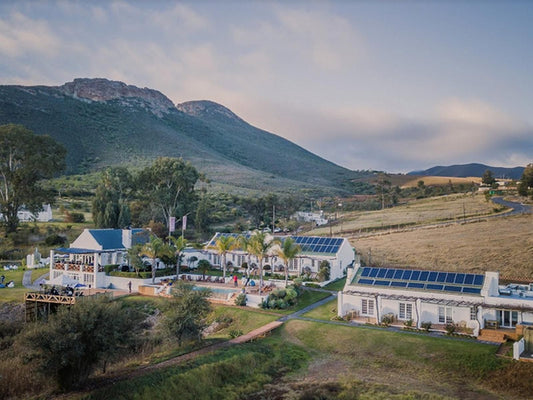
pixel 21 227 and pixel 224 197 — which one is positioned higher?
pixel 224 197

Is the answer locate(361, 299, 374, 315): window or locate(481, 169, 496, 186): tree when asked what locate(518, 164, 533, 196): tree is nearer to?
locate(481, 169, 496, 186): tree

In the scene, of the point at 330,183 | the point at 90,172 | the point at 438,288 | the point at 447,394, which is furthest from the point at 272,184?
the point at 447,394

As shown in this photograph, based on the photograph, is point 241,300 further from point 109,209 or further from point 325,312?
point 109,209

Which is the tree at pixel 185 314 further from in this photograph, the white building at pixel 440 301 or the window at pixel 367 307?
the window at pixel 367 307

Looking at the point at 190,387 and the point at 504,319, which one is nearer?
the point at 190,387

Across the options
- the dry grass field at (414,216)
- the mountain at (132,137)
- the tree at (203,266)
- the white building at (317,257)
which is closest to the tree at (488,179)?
the dry grass field at (414,216)

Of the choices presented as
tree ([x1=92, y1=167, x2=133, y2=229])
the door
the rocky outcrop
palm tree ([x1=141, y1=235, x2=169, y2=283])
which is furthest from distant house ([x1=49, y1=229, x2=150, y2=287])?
the rocky outcrop

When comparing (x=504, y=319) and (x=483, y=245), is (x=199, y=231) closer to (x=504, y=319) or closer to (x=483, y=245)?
(x=483, y=245)
